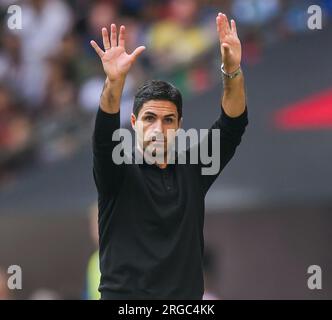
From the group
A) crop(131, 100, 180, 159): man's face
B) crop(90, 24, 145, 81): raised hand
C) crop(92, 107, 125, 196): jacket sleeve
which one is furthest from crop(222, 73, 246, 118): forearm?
crop(92, 107, 125, 196): jacket sleeve

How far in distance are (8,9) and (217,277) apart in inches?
147

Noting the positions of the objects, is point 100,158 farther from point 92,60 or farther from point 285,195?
point 92,60

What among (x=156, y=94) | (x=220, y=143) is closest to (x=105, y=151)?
(x=156, y=94)

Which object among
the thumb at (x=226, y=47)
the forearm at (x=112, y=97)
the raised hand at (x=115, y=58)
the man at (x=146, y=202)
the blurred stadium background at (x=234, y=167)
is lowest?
the man at (x=146, y=202)

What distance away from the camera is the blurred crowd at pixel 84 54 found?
981 centimetres

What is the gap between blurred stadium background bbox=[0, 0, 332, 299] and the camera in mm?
9656

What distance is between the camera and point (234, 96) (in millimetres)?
4891

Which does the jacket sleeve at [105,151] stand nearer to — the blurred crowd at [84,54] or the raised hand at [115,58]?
the raised hand at [115,58]

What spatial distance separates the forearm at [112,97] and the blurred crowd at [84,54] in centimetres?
487

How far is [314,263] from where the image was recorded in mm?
9852

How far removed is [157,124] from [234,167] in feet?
16.5

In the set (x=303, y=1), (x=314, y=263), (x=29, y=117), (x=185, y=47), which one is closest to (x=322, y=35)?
(x=303, y=1)

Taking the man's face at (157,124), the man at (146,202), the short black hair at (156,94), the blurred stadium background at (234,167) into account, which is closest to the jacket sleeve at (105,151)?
the man at (146,202)

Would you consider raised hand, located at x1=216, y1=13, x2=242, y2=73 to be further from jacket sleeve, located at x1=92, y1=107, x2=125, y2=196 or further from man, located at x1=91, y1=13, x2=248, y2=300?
jacket sleeve, located at x1=92, y1=107, x2=125, y2=196
